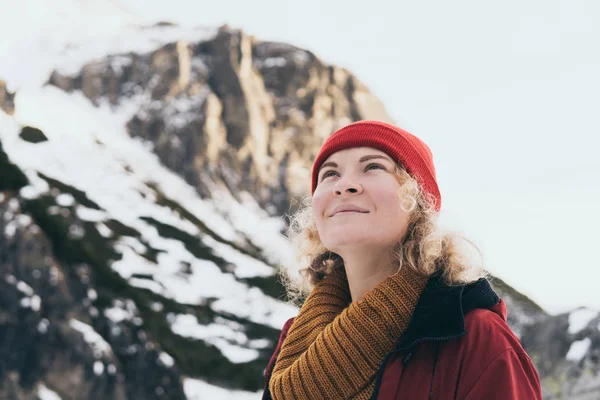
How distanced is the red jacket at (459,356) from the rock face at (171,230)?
367cm

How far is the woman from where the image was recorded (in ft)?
10.00

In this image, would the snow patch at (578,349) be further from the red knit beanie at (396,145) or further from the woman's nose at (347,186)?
the woman's nose at (347,186)

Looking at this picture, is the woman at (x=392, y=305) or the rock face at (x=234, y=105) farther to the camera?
the rock face at (x=234, y=105)

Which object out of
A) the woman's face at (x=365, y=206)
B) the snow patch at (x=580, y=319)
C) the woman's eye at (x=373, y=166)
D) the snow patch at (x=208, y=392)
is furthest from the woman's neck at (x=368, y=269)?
the snow patch at (x=208, y=392)

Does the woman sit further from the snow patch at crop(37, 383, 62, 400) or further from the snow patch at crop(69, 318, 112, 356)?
the snow patch at crop(37, 383, 62, 400)

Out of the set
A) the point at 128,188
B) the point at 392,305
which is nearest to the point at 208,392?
the point at 128,188

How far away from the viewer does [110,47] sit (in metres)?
140

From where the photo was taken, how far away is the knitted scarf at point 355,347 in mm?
3424

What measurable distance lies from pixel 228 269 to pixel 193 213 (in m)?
24.2

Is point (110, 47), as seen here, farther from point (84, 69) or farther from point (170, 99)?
point (170, 99)

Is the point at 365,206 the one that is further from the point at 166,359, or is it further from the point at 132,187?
the point at 132,187

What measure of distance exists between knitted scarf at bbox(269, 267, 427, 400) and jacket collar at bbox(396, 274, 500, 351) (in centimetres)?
10

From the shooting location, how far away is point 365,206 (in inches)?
147

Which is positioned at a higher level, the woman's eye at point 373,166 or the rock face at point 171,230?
the woman's eye at point 373,166
